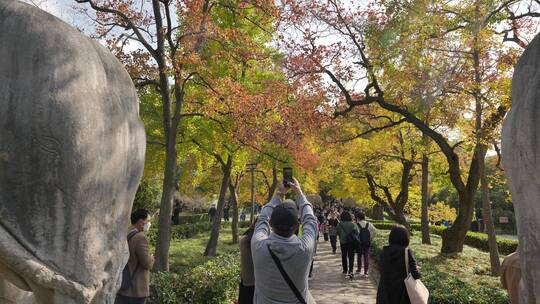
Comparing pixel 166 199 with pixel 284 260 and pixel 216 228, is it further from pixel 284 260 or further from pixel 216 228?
pixel 284 260

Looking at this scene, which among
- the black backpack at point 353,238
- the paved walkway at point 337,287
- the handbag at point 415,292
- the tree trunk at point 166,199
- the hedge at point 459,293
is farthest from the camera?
the black backpack at point 353,238

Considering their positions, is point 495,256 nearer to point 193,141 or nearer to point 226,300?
point 226,300

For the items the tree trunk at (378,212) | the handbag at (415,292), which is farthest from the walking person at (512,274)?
Result: the tree trunk at (378,212)

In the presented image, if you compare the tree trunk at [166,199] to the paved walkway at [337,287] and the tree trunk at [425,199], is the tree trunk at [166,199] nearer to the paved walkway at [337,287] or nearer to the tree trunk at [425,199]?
the paved walkway at [337,287]

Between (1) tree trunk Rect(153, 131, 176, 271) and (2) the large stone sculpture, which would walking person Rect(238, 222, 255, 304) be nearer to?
(2) the large stone sculpture

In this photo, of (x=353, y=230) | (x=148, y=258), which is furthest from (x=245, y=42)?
(x=148, y=258)

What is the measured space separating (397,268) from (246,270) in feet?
5.70

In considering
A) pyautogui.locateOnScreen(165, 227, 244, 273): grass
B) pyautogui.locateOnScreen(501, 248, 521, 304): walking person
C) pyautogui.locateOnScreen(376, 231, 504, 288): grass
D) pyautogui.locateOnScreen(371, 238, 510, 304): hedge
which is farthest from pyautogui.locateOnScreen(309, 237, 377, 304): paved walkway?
pyautogui.locateOnScreen(501, 248, 521, 304): walking person

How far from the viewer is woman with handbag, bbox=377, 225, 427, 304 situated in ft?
15.0

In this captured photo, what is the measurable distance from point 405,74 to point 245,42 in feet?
15.4

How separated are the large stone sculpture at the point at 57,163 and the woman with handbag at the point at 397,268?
3404mm

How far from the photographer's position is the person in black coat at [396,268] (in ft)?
15.1

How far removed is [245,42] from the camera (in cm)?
963

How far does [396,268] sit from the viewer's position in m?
4.63
